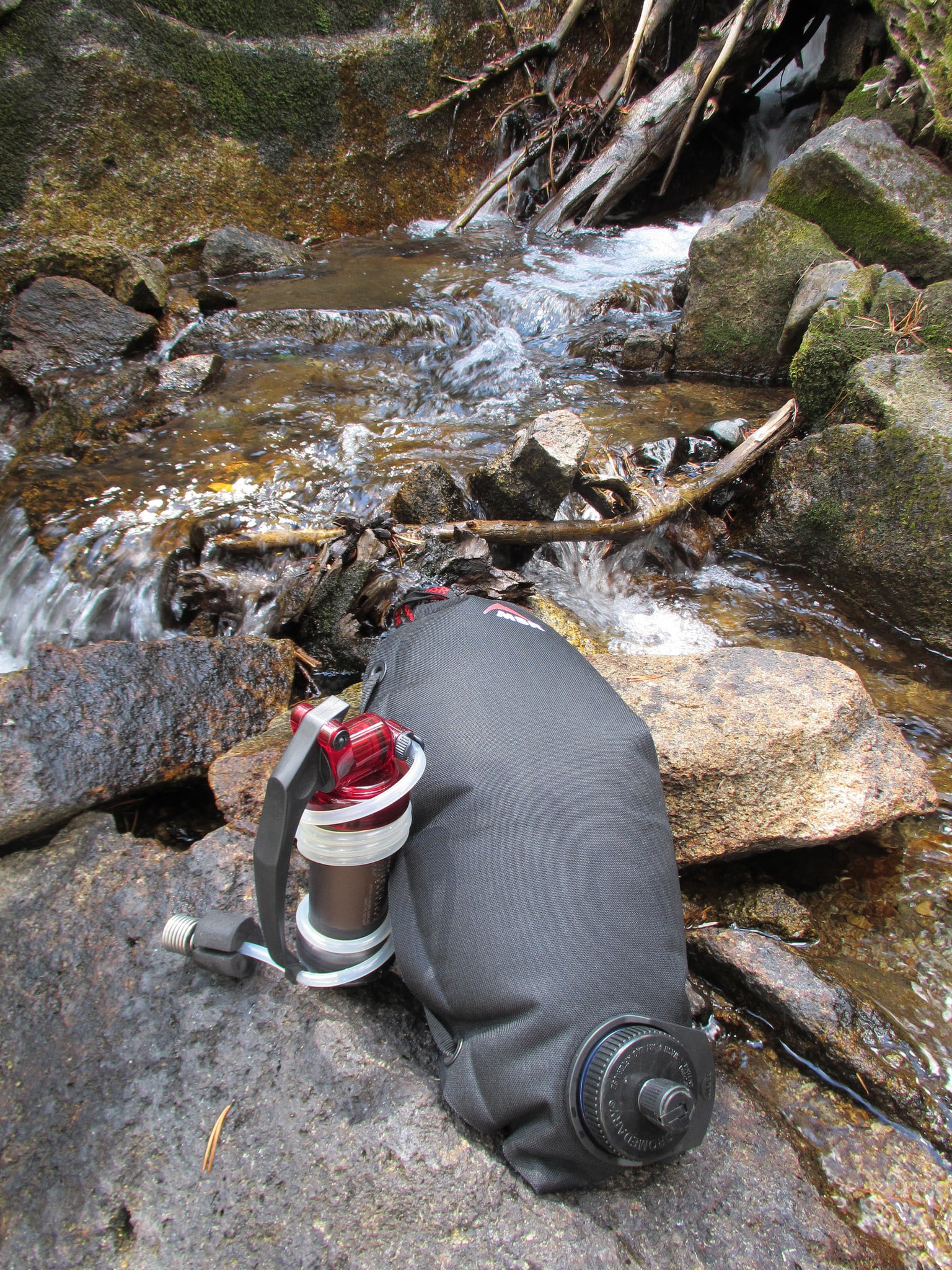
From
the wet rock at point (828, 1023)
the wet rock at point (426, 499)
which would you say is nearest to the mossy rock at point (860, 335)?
the wet rock at point (426, 499)

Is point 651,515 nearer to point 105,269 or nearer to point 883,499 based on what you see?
point 883,499

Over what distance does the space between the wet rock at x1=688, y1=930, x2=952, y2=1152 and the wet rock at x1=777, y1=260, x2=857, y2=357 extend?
4291 mm

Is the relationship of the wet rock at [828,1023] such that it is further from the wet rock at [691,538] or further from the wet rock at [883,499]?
the wet rock at [691,538]

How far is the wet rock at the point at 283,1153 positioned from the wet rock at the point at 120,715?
1.54ft

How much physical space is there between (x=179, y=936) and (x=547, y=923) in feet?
2.85

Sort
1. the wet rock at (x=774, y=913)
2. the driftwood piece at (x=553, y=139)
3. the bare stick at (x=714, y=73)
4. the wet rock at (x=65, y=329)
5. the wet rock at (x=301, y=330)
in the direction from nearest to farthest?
the wet rock at (x=774, y=913) < the wet rock at (x=65, y=329) < the wet rock at (x=301, y=330) < the bare stick at (x=714, y=73) < the driftwood piece at (x=553, y=139)

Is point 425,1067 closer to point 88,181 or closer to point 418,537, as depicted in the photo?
point 418,537

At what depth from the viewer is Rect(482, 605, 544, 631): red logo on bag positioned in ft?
6.04

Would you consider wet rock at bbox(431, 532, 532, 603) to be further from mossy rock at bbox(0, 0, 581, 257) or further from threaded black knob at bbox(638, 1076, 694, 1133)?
mossy rock at bbox(0, 0, 581, 257)

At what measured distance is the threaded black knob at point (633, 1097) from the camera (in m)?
1.10

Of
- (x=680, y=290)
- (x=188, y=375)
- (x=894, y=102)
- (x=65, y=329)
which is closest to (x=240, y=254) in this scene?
(x=65, y=329)

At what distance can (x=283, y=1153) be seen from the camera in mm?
1262

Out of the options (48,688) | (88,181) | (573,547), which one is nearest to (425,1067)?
(48,688)

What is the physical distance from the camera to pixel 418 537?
10.4 feet
